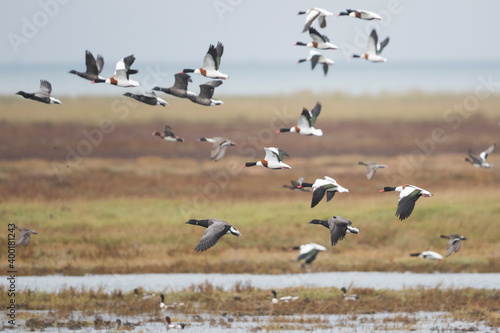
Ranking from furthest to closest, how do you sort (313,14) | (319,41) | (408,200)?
(319,41)
(313,14)
(408,200)

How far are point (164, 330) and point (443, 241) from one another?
13.3m

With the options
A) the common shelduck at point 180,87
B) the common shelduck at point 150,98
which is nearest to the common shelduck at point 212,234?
the common shelduck at point 150,98

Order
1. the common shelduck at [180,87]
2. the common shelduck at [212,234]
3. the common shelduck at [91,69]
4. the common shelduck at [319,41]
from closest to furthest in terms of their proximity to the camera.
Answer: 1. the common shelduck at [212,234]
2. the common shelduck at [91,69]
3. the common shelduck at [180,87]
4. the common shelduck at [319,41]

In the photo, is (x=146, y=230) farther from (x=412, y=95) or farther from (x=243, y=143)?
(x=412, y=95)

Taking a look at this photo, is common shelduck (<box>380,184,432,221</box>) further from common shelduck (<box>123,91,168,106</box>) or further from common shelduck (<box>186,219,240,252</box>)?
common shelduck (<box>123,91,168,106</box>)

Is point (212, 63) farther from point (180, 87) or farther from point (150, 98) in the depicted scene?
point (150, 98)

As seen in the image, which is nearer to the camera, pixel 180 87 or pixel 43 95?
pixel 43 95

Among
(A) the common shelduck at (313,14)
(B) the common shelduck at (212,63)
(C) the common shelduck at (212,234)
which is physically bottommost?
(C) the common shelduck at (212,234)

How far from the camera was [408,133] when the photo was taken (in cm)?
6369

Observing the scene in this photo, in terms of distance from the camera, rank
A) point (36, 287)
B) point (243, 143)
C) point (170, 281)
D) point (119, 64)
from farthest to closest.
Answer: point (243, 143) → point (170, 281) → point (36, 287) → point (119, 64)

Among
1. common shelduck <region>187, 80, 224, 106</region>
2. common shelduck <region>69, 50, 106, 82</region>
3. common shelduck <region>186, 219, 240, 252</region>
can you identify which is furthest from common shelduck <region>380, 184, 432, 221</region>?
common shelduck <region>69, 50, 106, 82</region>

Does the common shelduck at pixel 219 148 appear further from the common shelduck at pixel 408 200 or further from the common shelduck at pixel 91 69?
the common shelduck at pixel 408 200

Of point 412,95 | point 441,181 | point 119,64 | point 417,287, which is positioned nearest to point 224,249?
point 417,287

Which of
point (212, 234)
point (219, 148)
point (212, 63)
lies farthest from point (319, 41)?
point (212, 234)
